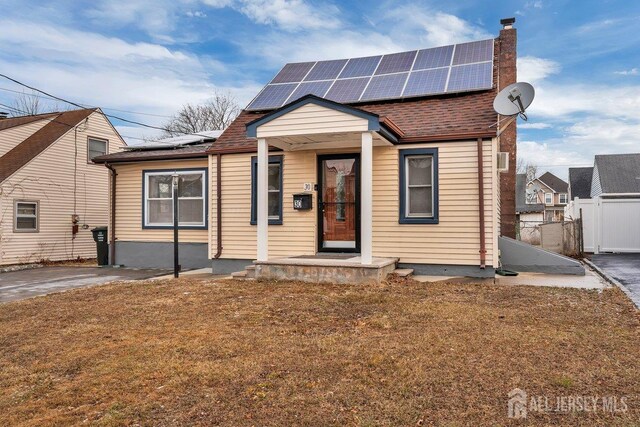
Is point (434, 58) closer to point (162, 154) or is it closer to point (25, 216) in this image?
point (162, 154)

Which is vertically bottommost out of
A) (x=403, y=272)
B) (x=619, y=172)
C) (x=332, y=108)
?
(x=403, y=272)

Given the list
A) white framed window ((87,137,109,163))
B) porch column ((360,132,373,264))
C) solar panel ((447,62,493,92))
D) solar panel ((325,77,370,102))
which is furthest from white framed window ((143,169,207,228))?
white framed window ((87,137,109,163))

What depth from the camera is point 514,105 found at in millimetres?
7906

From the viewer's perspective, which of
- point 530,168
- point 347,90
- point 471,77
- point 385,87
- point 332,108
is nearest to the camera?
point 332,108

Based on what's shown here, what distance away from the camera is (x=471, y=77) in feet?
31.4

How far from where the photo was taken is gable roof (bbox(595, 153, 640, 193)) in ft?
78.4

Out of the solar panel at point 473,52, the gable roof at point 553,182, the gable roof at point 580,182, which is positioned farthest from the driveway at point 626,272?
the gable roof at point 553,182

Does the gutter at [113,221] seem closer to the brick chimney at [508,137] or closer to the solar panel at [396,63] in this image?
the solar panel at [396,63]

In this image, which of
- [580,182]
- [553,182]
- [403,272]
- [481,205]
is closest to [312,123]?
[403,272]

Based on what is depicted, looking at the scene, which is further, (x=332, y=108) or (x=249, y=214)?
(x=249, y=214)

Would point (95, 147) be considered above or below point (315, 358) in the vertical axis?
above

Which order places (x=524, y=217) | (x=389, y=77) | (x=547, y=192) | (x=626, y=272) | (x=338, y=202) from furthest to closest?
(x=547, y=192), (x=524, y=217), (x=389, y=77), (x=626, y=272), (x=338, y=202)

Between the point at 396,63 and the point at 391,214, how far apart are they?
4.49 metres

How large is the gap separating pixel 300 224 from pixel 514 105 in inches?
187
